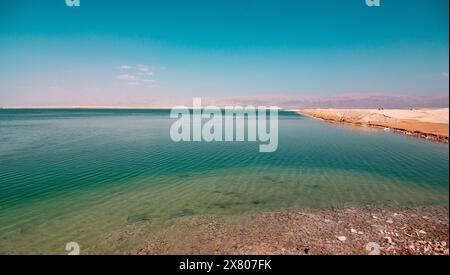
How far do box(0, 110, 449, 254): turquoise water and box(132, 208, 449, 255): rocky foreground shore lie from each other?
1075 millimetres

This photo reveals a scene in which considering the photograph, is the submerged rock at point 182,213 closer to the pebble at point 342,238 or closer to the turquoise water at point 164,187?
the turquoise water at point 164,187

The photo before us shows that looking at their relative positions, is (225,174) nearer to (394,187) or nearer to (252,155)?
(252,155)

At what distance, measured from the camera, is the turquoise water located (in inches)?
514

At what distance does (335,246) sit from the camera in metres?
11.2

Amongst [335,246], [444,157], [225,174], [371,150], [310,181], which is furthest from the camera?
[371,150]

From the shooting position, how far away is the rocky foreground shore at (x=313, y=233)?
36.4 feet

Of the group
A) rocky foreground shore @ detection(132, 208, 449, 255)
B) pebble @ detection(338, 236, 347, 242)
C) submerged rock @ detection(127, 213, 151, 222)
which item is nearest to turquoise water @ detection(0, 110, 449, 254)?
submerged rock @ detection(127, 213, 151, 222)

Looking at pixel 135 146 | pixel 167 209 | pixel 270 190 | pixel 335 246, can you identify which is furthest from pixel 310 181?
pixel 135 146

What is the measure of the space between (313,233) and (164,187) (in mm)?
10898

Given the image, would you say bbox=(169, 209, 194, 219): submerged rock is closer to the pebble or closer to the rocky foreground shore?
the rocky foreground shore

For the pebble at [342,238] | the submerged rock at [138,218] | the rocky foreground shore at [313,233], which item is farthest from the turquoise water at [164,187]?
the pebble at [342,238]

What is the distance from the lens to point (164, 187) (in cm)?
1934

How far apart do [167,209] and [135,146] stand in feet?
80.7

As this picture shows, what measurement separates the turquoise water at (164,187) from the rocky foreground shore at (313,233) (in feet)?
3.53
